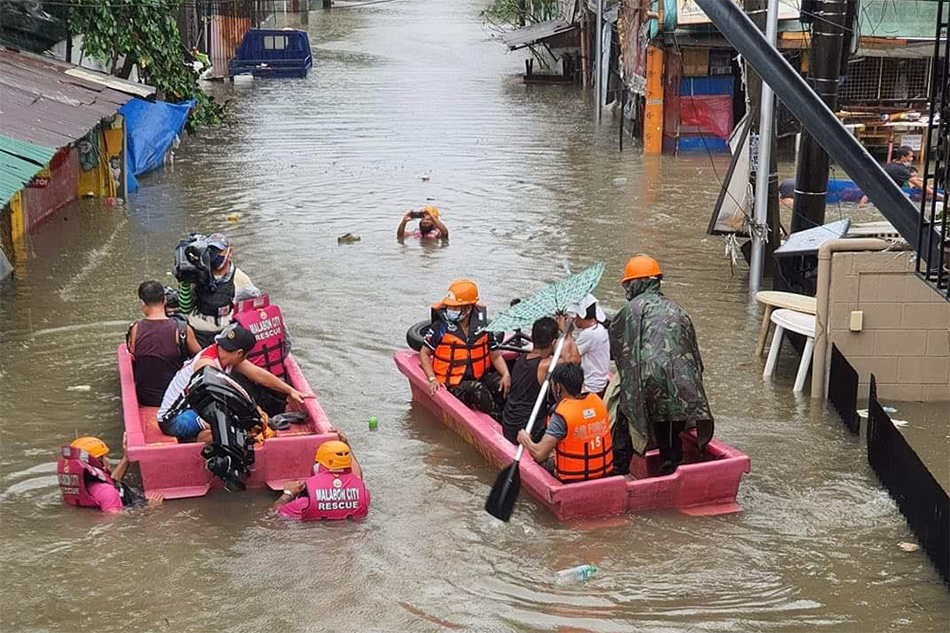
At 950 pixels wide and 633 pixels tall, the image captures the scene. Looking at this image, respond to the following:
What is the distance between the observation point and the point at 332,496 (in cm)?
885

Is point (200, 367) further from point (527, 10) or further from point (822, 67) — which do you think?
point (527, 10)

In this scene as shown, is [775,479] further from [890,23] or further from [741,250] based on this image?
[890,23]

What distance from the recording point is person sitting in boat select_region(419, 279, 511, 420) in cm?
1048

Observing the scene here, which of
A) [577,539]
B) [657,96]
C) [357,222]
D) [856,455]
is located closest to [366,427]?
[577,539]

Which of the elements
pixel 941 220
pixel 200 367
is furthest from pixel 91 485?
pixel 941 220

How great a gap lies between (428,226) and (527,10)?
30775mm

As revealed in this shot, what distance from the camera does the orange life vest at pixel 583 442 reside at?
28.4 feet

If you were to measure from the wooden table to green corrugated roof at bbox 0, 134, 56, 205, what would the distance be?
719 cm

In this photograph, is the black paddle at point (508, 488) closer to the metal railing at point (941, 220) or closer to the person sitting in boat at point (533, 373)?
the person sitting in boat at point (533, 373)

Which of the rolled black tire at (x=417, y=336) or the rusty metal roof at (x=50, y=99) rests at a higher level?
the rusty metal roof at (x=50, y=99)

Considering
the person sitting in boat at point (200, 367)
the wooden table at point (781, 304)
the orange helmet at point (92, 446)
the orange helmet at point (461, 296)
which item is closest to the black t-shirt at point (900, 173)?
the wooden table at point (781, 304)

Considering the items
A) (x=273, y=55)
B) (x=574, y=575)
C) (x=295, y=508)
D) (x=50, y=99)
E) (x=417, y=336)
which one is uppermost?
(x=273, y=55)

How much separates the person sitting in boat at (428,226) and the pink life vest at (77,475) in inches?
370

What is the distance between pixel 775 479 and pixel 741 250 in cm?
721
